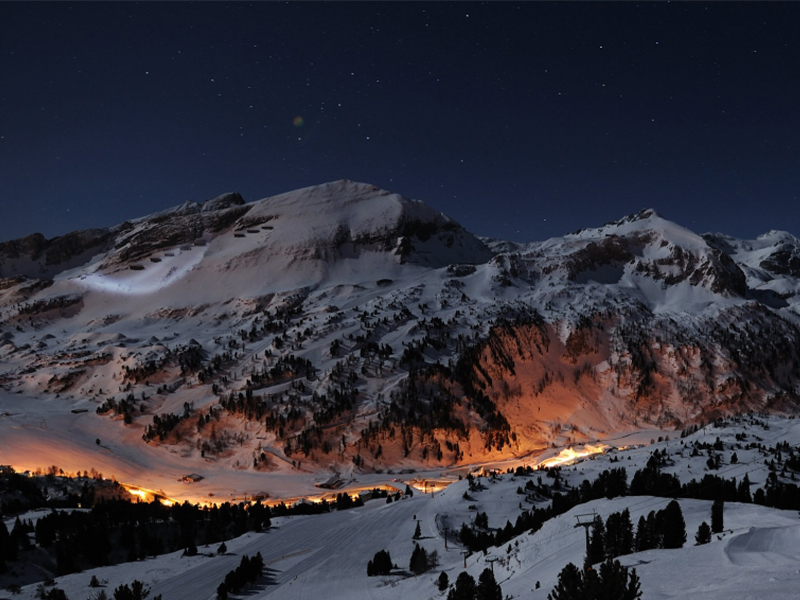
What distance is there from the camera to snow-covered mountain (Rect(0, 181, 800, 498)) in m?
101

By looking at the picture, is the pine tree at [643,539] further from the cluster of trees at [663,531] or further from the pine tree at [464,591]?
the pine tree at [464,591]

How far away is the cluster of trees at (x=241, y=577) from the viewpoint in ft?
127

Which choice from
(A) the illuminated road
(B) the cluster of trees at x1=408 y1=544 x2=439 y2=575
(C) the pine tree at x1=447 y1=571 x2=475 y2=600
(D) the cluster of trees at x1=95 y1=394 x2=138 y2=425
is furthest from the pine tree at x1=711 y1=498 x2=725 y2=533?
(D) the cluster of trees at x1=95 y1=394 x2=138 y2=425

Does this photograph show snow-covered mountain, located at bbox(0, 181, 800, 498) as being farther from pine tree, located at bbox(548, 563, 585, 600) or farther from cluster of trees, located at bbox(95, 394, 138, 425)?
pine tree, located at bbox(548, 563, 585, 600)

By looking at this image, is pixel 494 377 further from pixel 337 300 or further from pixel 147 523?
pixel 147 523

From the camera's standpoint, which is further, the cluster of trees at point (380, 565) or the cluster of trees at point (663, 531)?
the cluster of trees at point (380, 565)

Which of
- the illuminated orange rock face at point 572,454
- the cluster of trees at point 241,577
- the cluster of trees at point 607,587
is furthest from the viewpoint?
the illuminated orange rock face at point 572,454

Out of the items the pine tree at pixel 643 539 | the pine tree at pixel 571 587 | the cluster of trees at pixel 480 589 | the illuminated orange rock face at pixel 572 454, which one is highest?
the pine tree at pixel 571 587

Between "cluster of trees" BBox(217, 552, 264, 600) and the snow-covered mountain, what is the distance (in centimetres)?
4265

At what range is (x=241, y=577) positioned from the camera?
40875 millimetres

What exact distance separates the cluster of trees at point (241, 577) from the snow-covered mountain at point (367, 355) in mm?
42645

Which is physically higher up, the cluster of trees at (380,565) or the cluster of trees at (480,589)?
the cluster of trees at (480,589)

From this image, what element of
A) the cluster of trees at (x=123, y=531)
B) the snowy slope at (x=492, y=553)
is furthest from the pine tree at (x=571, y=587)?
the cluster of trees at (x=123, y=531)

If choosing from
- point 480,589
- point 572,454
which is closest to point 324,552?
point 480,589
